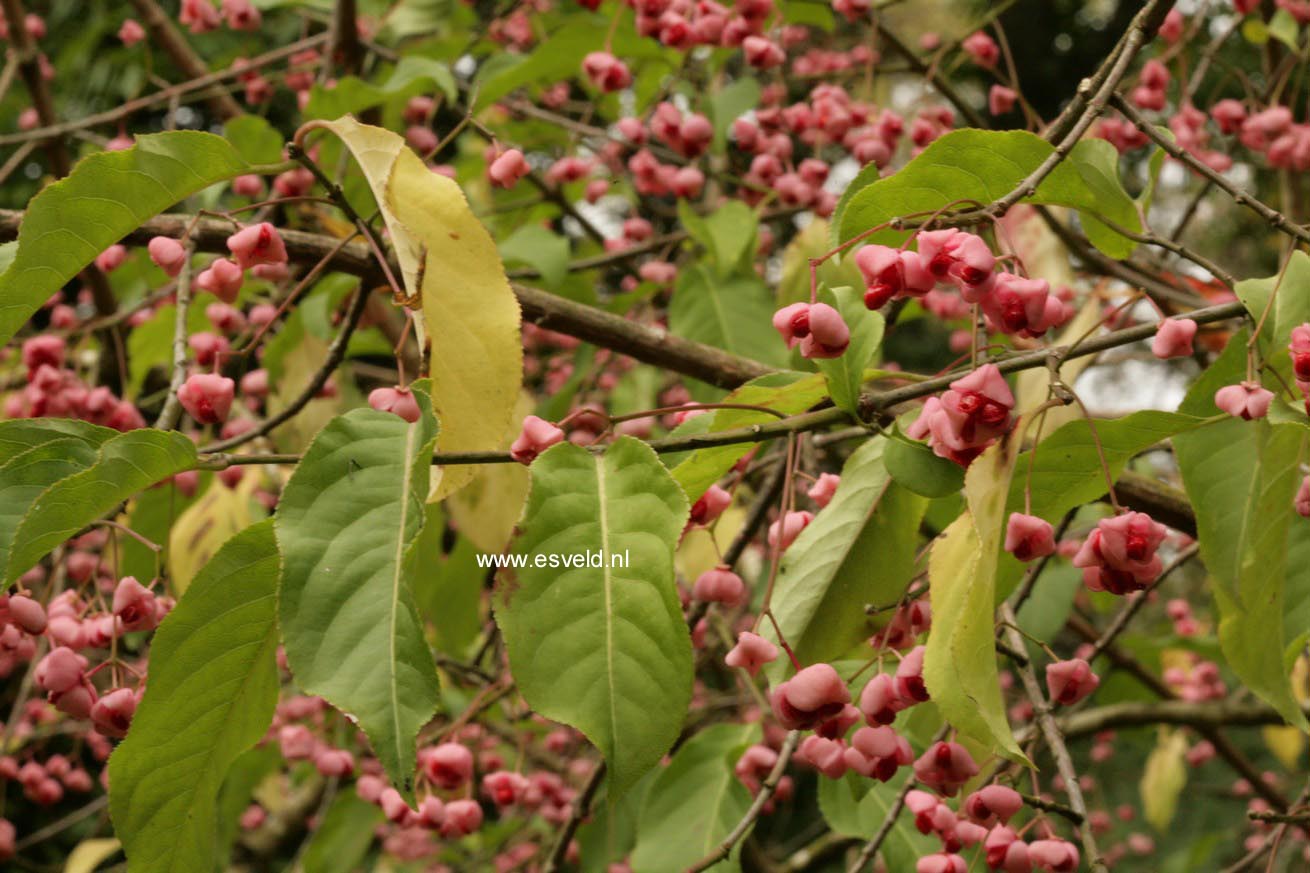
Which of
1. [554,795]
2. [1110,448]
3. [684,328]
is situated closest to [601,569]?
[1110,448]

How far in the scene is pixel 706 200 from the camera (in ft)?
8.41

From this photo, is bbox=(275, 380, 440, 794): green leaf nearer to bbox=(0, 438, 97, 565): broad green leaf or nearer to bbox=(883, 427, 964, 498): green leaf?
bbox=(0, 438, 97, 565): broad green leaf

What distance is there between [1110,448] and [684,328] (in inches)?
42.4

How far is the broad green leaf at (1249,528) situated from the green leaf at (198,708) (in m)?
0.60

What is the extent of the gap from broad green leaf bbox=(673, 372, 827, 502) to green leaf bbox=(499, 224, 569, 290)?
925mm

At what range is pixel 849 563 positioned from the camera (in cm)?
88

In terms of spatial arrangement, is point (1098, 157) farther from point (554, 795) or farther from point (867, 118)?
point (554, 795)

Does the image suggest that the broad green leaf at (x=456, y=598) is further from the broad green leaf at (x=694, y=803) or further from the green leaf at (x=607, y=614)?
the green leaf at (x=607, y=614)

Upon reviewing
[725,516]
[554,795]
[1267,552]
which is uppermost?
[1267,552]

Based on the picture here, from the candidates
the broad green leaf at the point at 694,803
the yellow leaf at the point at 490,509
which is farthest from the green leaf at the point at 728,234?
the broad green leaf at the point at 694,803

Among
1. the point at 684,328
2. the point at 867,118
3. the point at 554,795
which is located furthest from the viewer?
the point at 554,795

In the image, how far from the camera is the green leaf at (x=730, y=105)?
75.5 inches

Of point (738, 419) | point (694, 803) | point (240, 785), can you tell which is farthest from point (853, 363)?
point (240, 785)

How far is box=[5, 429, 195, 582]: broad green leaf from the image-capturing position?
685mm
